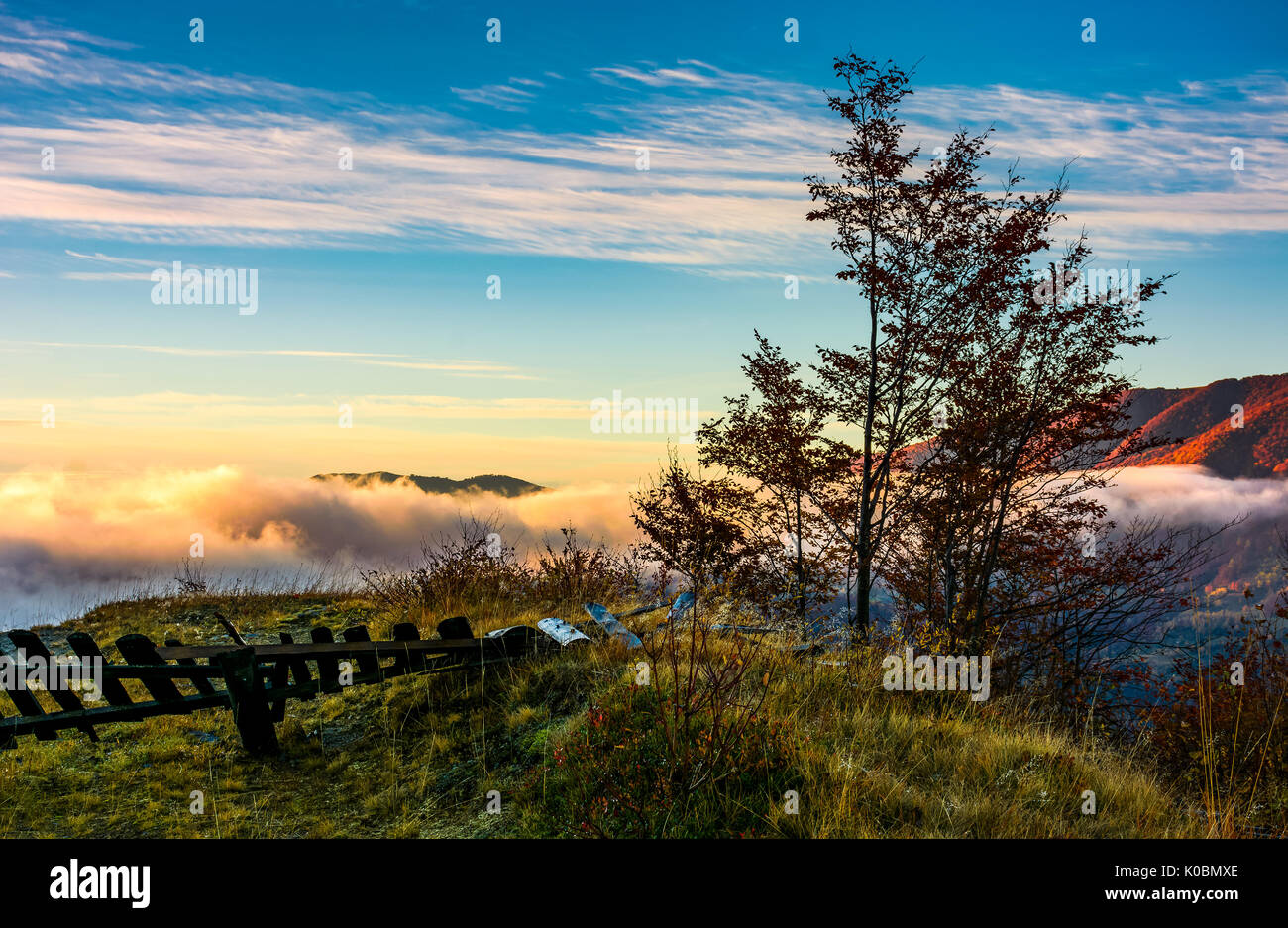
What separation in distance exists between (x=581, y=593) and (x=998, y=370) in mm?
7166

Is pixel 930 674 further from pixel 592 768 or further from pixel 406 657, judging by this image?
pixel 406 657

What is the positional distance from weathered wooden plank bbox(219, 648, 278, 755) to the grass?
9.2 inches

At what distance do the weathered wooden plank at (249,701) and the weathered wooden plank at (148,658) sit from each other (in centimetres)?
52

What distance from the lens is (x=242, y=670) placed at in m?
7.85

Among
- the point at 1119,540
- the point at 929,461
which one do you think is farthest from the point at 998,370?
the point at 1119,540

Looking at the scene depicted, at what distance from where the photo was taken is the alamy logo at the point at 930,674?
802 cm

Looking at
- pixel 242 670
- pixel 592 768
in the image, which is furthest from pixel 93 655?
pixel 592 768

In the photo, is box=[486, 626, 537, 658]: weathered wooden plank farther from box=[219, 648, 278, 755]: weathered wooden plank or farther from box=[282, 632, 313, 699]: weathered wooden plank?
box=[219, 648, 278, 755]: weathered wooden plank

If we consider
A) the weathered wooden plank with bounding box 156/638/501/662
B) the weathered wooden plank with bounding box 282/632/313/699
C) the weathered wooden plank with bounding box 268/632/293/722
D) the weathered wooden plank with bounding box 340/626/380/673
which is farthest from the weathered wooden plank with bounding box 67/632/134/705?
the weathered wooden plank with bounding box 340/626/380/673

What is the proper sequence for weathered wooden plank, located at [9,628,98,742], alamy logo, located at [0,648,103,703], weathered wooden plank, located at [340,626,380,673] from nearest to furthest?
alamy logo, located at [0,648,103,703] → weathered wooden plank, located at [9,628,98,742] → weathered wooden plank, located at [340,626,380,673]

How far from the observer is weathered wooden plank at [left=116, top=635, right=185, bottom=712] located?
24.4 ft

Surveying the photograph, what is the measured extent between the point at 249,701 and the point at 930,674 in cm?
704

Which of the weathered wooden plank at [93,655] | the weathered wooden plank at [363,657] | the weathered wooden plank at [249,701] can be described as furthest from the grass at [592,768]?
the weathered wooden plank at [93,655]

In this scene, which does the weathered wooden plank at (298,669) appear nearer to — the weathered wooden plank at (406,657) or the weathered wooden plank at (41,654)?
the weathered wooden plank at (406,657)
